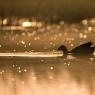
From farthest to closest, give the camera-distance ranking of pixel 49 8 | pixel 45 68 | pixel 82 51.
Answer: pixel 49 8 → pixel 82 51 → pixel 45 68

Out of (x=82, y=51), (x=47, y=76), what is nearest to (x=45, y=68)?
(x=47, y=76)

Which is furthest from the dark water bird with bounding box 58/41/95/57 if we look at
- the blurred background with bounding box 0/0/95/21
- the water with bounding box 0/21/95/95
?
the blurred background with bounding box 0/0/95/21

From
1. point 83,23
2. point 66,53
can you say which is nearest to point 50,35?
point 66,53

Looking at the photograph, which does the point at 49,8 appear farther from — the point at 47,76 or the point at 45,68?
the point at 47,76

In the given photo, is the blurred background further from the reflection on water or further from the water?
the reflection on water

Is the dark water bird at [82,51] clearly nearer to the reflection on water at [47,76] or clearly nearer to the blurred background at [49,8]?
the reflection on water at [47,76]

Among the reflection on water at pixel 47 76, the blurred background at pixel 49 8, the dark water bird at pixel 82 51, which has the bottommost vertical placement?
the reflection on water at pixel 47 76

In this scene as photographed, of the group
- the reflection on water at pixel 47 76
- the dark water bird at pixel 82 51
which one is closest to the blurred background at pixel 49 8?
the dark water bird at pixel 82 51
